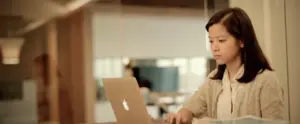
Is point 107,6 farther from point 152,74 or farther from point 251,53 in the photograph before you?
point 251,53

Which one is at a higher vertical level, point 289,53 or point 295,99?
point 289,53

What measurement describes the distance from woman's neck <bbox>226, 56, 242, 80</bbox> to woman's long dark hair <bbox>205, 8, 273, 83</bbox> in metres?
0.01

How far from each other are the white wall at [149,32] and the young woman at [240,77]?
142 cm

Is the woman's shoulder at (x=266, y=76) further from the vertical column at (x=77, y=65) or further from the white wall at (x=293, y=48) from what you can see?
the vertical column at (x=77, y=65)

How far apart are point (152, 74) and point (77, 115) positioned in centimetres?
53

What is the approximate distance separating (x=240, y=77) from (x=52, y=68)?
1553 millimetres

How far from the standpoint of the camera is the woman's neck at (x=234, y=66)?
2.93 feet

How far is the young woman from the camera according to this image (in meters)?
0.83

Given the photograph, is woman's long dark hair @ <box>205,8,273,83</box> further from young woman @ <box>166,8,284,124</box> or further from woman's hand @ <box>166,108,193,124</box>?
woman's hand @ <box>166,108,193,124</box>

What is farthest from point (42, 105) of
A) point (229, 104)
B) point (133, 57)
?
point (229, 104)

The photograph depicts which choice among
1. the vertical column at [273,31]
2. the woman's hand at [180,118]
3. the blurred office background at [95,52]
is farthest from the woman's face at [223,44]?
the blurred office background at [95,52]

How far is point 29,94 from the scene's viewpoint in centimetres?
216

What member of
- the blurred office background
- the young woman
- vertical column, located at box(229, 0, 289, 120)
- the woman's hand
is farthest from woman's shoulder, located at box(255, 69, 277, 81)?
the blurred office background

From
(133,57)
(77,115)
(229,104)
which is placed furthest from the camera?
(133,57)
